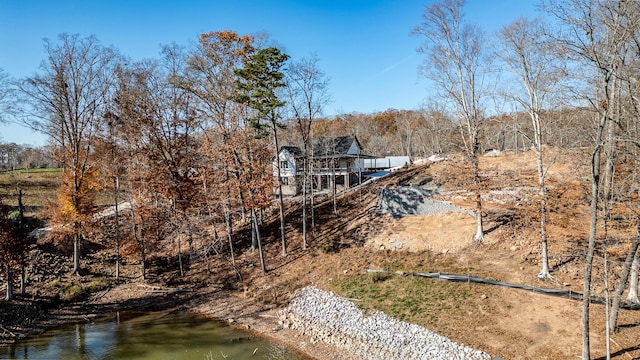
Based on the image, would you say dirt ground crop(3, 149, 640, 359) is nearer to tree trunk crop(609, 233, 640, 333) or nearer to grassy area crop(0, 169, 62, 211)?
tree trunk crop(609, 233, 640, 333)

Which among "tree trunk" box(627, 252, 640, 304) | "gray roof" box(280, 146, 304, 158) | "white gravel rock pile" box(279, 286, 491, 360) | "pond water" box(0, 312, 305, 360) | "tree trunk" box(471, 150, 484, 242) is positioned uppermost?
"gray roof" box(280, 146, 304, 158)

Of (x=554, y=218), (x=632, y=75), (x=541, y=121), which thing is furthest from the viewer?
(x=554, y=218)

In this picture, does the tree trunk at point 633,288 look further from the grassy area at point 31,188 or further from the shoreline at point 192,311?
the grassy area at point 31,188

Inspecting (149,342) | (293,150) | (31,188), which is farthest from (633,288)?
(31,188)

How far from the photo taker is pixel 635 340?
34.5ft

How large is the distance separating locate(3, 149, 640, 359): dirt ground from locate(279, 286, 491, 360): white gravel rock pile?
1.59 feet

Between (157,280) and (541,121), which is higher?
(541,121)

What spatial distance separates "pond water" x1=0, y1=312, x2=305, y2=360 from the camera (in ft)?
45.0

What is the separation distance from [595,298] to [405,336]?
670 cm

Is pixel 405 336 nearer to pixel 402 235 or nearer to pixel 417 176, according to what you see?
pixel 402 235

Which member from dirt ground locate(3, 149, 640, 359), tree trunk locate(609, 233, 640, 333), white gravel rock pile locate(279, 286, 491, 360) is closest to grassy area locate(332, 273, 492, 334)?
dirt ground locate(3, 149, 640, 359)

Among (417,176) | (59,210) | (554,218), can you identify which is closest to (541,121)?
(554,218)

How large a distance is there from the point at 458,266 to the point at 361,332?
610 centimetres

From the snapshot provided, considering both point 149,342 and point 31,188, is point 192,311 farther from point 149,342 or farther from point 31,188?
point 31,188
